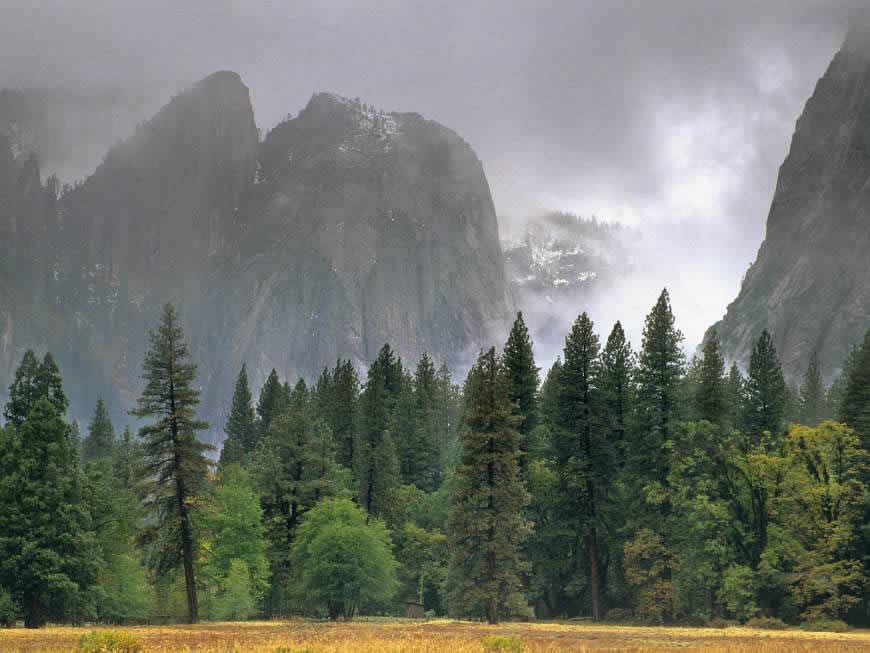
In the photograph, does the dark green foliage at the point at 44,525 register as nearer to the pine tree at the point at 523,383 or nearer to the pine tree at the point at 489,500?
the pine tree at the point at 489,500

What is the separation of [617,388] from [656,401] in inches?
204

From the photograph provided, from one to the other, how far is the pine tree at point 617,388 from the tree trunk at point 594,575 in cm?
566

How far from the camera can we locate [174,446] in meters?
57.5

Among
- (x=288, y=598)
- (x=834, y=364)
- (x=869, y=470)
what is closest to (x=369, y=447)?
(x=288, y=598)

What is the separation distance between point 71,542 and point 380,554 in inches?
918

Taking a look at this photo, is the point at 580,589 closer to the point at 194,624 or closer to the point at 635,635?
the point at 635,635

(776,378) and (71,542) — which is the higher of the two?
(776,378)

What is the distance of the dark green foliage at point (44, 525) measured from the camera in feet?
172

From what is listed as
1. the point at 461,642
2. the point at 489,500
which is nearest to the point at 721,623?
the point at 489,500

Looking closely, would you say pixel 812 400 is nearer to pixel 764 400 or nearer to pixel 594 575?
pixel 764 400

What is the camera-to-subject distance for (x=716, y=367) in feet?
227

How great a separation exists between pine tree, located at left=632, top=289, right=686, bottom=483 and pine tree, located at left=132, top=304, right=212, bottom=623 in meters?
29.5

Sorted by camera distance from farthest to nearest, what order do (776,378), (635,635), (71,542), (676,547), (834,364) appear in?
(834,364) → (776,378) → (676,547) → (71,542) → (635,635)

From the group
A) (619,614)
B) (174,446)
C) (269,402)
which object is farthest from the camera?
(269,402)
